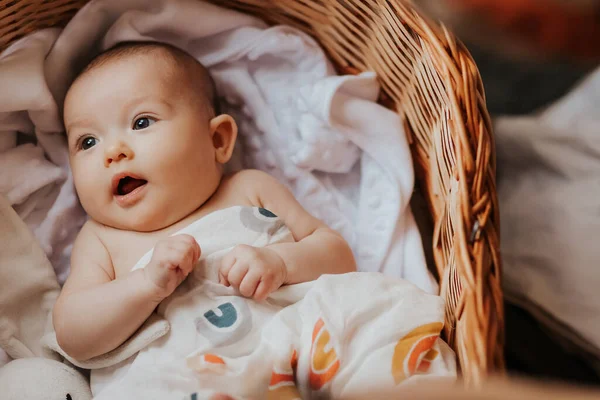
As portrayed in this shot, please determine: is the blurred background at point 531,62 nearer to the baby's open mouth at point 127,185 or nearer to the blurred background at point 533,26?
the blurred background at point 533,26

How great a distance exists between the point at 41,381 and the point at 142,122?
42 cm

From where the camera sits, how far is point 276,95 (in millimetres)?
1212

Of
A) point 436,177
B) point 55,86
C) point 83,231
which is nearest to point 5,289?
point 83,231

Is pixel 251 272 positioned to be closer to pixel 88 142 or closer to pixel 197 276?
pixel 197 276

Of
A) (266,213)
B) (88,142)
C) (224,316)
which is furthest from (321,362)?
(88,142)

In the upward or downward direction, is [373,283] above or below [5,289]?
above

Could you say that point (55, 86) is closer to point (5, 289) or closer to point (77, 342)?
point (5, 289)

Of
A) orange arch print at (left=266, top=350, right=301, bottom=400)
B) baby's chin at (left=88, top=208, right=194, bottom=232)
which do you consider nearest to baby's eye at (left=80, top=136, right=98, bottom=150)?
baby's chin at (left=88, top=208, right=194, bottom=232)

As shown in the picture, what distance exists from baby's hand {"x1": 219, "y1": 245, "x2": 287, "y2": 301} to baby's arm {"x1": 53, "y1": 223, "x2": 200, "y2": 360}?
5cm

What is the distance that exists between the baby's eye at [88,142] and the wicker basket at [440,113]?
26 centimetres

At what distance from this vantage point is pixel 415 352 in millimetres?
774

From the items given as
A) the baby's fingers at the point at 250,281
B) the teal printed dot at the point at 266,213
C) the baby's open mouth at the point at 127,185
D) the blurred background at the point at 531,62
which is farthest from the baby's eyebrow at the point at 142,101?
the blurred background at the point at 531,62

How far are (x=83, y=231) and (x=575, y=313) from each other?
0.83m

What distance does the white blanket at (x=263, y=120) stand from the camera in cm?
108
